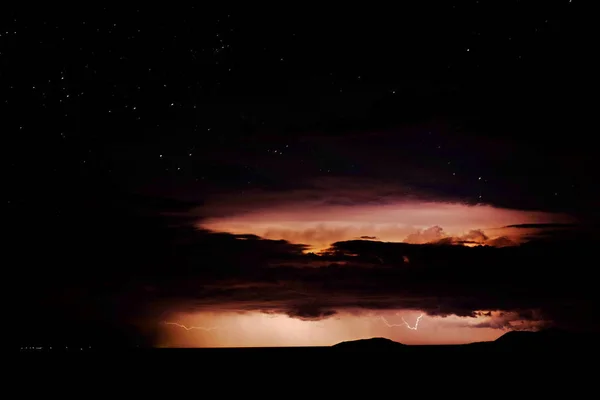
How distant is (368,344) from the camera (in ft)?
337

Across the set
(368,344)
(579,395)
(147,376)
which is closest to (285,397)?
(579,395)

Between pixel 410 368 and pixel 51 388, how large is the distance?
1347 centimetres

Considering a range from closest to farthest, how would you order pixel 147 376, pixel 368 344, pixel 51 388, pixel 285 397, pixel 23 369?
pixel 285 397
pixel 51 388
pixel 147 376
pixel 23 369
pixel 368 344

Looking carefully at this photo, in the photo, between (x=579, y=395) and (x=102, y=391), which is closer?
(x=579, y=395)

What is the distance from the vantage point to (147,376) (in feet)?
81.2

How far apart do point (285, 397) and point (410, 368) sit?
10.1 metres

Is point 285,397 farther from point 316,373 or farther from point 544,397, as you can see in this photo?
point 316,373

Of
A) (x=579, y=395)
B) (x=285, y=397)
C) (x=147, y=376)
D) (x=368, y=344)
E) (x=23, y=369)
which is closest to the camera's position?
(x=579, y=395)

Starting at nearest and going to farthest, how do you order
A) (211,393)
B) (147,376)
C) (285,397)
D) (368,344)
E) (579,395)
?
1. (579,395)
2. (285,397)
3. (211,393)
4. (147,376)
5. (368,344)

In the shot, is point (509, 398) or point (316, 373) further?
point (316, 373)

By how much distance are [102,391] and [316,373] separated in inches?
357

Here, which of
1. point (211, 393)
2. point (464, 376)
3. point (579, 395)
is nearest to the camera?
point (579, 395)

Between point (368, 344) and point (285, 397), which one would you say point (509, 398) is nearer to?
point (285, 397)

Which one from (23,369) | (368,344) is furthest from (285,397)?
(368,344)
